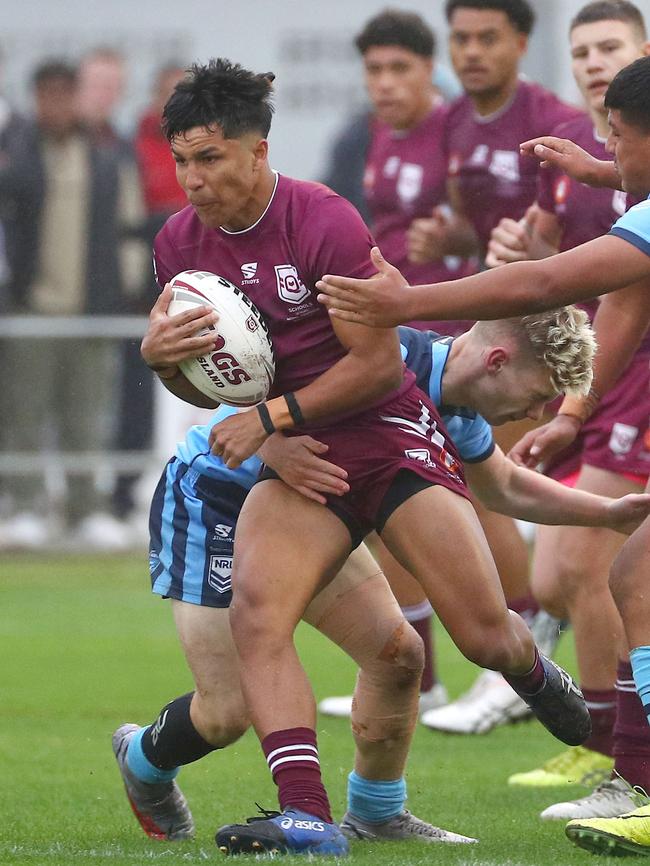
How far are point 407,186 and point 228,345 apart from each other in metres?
4.52

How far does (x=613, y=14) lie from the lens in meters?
7.58

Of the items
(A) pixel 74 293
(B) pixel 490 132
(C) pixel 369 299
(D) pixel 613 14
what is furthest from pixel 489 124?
(A) pixel 74 293

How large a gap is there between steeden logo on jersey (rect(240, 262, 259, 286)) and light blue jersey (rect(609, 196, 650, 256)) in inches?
41.3

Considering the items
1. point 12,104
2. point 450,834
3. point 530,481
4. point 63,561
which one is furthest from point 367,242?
point 12,104

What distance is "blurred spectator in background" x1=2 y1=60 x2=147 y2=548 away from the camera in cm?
1460

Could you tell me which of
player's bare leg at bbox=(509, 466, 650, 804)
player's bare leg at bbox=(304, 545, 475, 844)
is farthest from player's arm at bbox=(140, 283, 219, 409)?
player's bare leg at bbox=(509, 466, 650, 804)

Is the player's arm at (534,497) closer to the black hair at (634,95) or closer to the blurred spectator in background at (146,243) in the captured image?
the black hair at (634,95)

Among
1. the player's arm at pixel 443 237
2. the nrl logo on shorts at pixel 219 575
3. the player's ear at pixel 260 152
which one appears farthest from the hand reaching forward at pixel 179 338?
the player's arm at pixel 443 237

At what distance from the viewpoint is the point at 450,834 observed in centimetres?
557

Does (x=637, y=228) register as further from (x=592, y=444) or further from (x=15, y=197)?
(x=15, y=197)

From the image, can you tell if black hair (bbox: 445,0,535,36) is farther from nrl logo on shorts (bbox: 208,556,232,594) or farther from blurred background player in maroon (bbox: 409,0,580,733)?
nrl logo on shorts (bbox: 208,556,232,594)

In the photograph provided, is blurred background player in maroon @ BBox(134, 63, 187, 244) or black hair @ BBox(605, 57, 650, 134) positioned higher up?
black hair @ BBox(605, 57, 650, 134)

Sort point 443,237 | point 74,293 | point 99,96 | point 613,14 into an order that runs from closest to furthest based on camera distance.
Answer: point 613,14, point 443,237, point 74,293, point 99,96

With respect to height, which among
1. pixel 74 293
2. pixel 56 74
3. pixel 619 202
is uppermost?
pixel 56 74
